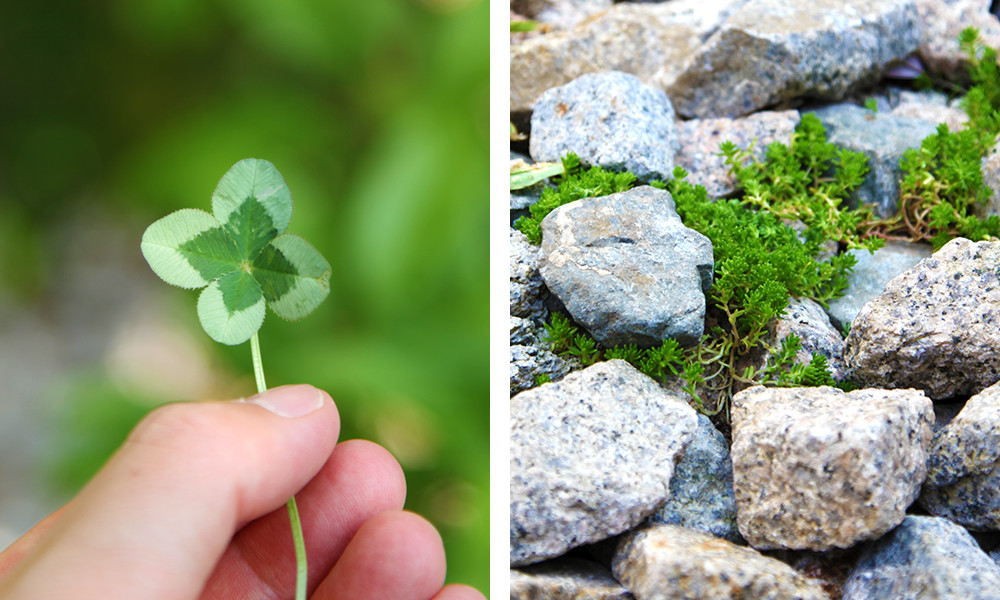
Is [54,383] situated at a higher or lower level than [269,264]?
lower

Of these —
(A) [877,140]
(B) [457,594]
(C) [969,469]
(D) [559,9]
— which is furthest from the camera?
(D) [559,9]

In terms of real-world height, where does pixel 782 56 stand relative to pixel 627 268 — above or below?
above

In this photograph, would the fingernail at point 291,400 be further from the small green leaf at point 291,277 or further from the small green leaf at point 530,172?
the small green leaf at point 530,172

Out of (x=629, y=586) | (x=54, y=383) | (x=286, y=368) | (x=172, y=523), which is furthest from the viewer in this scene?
(x=54, y=383)

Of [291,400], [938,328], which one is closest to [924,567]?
[938,328]

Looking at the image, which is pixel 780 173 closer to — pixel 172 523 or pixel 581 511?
pixel 581 511

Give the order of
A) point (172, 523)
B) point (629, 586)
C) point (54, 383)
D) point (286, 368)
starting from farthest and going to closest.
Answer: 1. point (54, 383)
2. point (286, 368)
3. point (629, 586)
4. point (172, 523)

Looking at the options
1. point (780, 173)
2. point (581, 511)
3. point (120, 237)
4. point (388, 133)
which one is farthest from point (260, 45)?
point (780, 173)

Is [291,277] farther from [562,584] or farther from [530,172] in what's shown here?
[530,172]
